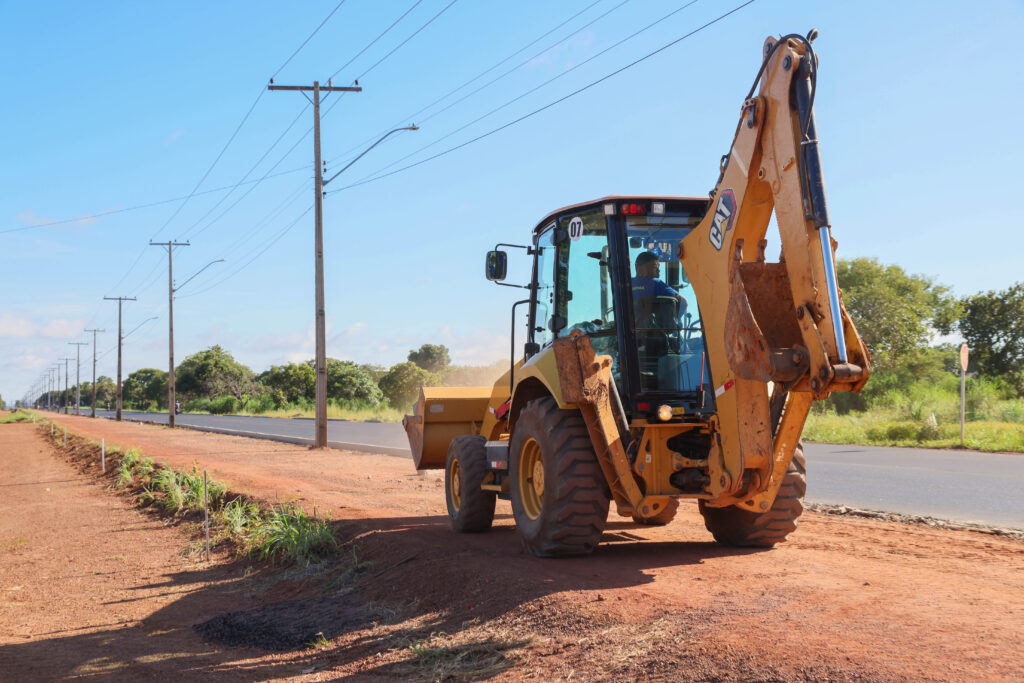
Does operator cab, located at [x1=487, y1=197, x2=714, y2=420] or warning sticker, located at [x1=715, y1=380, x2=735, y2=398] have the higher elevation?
operator cab, located at [x1=487, y1=197, x2=714, y2=420]

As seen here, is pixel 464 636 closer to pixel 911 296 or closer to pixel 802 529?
pixel 802 529

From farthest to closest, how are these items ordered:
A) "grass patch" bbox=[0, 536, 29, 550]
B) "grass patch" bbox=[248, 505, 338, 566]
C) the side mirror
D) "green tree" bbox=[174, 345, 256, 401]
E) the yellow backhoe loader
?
"green tree" bbox=[174, 345, 256, 401] < "grass patch" bbox=[0, 536, 29, 550] < "grass patch" bbox=[248, 505, 338, 566] < the side mirror < the yellow backhoe loader

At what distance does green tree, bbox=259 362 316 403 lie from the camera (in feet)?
277

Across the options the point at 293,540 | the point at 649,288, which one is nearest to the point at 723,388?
the point at 649,288

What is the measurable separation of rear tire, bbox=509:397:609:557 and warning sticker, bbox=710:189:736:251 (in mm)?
1901

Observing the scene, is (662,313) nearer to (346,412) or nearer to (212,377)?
(346,412)

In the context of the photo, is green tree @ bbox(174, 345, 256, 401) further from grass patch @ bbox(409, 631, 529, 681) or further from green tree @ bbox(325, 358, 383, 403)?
grass patch @ bbox(409, 631, 529, 681)

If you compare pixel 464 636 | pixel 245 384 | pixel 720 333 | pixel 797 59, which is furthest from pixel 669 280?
pixel 245 384

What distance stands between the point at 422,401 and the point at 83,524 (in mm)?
7601

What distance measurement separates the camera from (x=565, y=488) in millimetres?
7039

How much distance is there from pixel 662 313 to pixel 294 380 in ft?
267

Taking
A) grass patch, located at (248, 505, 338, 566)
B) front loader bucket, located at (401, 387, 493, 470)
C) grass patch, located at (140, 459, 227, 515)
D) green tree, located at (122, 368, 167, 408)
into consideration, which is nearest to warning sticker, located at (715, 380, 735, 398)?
front loader bucket, located at (401, 387, 493, 470)

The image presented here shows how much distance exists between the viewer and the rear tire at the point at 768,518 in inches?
299

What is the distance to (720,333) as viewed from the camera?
6.30 metres
